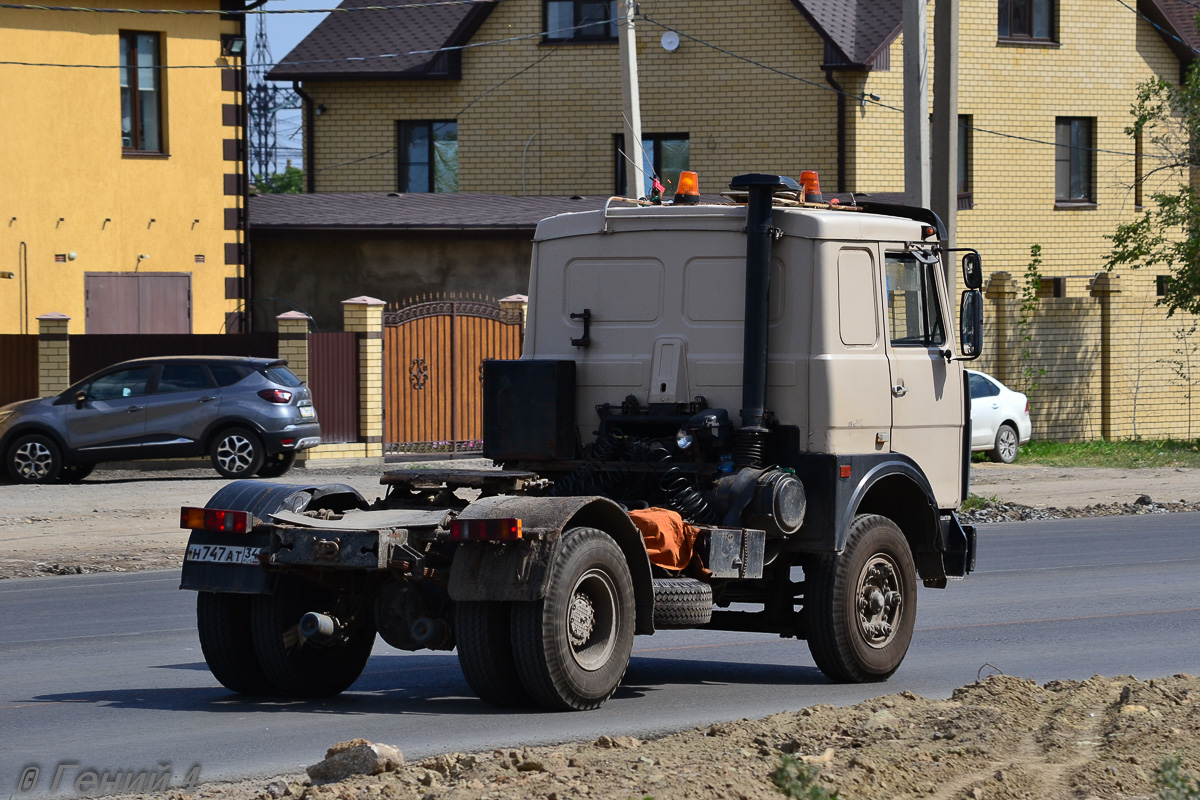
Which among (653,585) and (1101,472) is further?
(1101,472)

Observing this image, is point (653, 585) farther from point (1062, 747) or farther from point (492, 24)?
point (492, 24)

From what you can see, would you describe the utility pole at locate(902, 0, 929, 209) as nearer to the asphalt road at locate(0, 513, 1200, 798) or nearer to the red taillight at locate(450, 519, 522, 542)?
the asphalt road at locate(0, 513, 1200, 798)

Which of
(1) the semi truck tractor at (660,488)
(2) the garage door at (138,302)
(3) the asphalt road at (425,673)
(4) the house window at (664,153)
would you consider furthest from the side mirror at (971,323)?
(4) the house window at (664,153)

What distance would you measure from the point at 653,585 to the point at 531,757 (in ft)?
6.52

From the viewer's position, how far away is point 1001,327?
29578mm

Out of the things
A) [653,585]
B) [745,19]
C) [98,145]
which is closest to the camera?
[653,585]

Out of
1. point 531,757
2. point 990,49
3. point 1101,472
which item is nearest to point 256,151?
point 990,49

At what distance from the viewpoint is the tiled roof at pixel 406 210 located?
97.3ft

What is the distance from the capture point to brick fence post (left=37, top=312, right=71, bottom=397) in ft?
77.8

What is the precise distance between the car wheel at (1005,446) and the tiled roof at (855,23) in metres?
8.52

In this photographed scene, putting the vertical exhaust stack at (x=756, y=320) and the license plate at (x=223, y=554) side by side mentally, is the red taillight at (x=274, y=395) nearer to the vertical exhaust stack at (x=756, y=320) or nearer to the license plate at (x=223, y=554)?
the license plate at (x=223, y=554)

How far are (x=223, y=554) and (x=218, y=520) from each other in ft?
0.56

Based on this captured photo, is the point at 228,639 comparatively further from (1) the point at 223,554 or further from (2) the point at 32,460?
(2) the point at 32,460

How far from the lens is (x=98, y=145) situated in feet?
87.6
